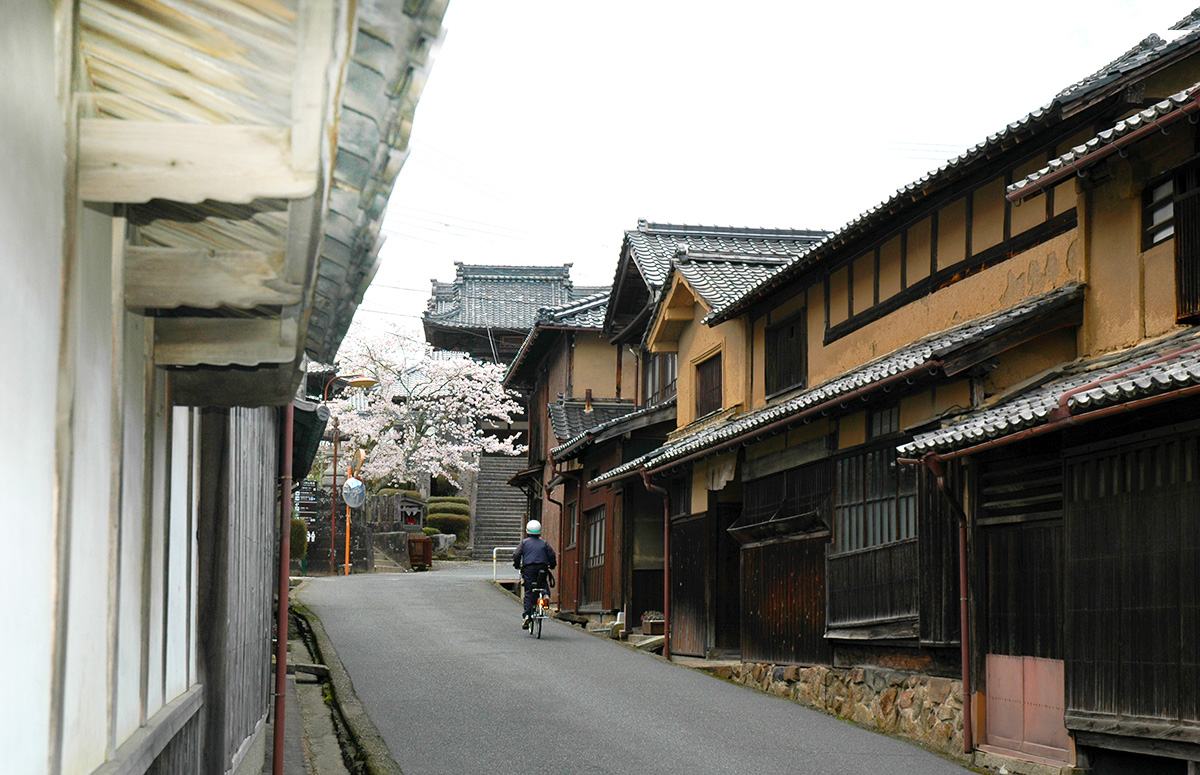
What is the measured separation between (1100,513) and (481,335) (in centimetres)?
5167

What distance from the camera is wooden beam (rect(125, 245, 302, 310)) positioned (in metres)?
5.23

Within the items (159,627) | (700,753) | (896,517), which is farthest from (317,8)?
(896,517)

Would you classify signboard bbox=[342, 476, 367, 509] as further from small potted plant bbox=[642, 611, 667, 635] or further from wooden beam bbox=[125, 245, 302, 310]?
wooden beam bbox=[125, 245, 302, 310]

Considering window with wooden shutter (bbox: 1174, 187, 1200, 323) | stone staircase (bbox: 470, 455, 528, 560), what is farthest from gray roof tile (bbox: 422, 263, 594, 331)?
window with wooden shutter (bbox: 1174, 187, 1200, 323)

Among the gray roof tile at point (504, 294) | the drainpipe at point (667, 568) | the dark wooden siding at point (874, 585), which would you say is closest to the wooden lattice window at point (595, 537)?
the drainpipe at point (667, 568)

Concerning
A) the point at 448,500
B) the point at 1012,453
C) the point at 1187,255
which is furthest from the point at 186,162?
the point at 448,500

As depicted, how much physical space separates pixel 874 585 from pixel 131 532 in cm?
1274

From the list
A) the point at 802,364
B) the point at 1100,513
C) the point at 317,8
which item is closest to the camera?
the point at 317,8

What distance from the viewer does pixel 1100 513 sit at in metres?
12.3

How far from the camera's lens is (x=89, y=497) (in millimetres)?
4758

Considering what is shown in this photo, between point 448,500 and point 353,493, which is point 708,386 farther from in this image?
point 448,500

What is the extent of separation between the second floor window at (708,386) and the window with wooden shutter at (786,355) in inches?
108

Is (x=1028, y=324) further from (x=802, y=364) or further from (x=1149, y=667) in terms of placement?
(x=802, y=364)

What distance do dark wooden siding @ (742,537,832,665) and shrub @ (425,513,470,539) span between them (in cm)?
3533
